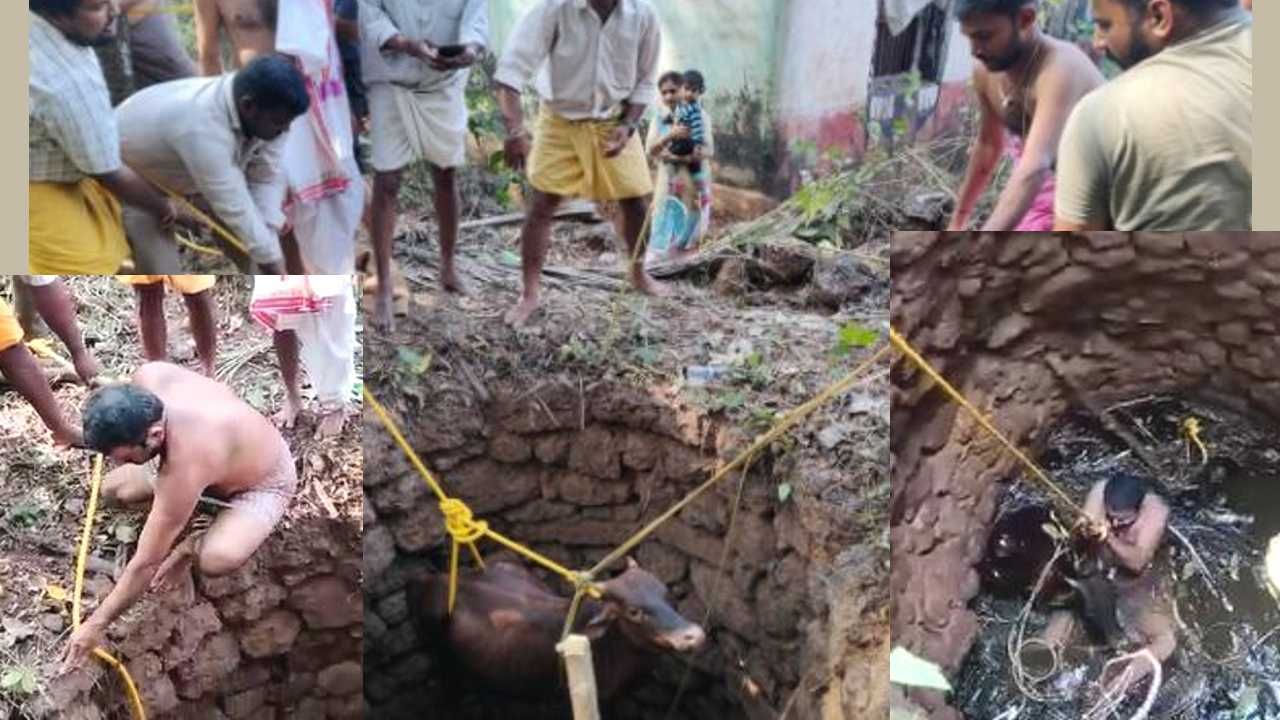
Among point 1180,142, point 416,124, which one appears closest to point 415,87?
point 416,124

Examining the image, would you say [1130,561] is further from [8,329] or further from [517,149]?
[8,329]

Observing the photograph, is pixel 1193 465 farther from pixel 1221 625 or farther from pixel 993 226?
pixel 993 226

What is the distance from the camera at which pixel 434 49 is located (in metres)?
4.00

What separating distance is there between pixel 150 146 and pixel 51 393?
716mm

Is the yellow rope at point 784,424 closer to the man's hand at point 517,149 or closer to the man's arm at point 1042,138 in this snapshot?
the man's arm at point 1042,138

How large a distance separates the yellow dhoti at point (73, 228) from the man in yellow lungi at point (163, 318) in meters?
0.20

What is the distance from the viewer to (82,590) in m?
3.58

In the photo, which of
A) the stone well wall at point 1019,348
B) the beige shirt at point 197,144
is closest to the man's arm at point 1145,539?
the stone well wall at point 1019,348

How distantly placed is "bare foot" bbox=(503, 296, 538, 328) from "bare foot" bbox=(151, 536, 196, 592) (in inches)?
47.9

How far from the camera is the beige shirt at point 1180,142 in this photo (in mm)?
3848

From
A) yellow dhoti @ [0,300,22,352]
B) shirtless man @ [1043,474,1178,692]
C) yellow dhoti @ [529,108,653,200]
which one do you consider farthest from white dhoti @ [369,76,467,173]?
shirtless man @ [1043,474,1178,692]

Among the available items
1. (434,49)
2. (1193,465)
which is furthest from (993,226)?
(434,49)

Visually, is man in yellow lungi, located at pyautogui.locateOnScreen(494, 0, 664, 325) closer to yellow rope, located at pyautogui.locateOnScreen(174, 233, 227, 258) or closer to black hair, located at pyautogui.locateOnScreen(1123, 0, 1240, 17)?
yellow rope, located at pyautogui.locateOnScreen(174, 233, 227, 258)

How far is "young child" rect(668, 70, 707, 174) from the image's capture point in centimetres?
409
